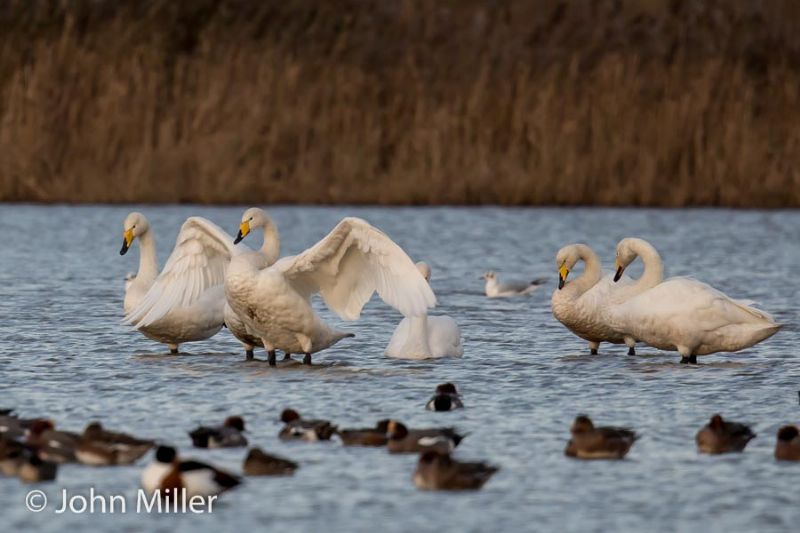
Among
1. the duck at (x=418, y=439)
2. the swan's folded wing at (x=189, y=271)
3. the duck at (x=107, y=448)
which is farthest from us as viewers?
the swan's folded wing at (x=189, y=271)

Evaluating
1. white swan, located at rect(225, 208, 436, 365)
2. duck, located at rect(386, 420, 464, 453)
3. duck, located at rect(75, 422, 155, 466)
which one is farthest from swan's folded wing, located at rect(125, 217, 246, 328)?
duck, located at rect(75, 422, 155, 466)

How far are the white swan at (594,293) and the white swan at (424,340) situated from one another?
2.48ft

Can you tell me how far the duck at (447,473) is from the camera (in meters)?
8.26

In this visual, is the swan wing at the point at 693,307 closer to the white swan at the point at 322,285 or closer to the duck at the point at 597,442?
the white swan at the point at 322,285

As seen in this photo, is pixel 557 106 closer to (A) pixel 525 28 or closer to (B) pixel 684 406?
(A) pixel 525 28

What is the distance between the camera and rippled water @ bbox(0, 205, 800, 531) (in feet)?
26.1

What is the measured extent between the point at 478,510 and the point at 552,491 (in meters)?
0.51

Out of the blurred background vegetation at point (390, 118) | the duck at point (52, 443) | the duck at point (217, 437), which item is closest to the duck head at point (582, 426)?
the duck at point (217, 437)

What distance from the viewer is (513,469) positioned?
Answer: 8875 millimetres

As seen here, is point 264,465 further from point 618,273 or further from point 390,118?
point 390,118

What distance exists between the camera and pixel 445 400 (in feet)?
34.0

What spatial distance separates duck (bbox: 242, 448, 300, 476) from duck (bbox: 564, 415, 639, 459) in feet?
4.81

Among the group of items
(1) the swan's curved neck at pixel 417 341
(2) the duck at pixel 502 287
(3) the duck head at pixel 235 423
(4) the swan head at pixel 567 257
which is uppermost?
(4) the swan head at pixel 567 257

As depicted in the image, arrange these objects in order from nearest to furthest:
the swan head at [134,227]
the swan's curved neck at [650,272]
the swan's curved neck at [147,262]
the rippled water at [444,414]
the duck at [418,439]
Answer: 1. the rippled water at [444,414]
2. the duck at [418,439]
3. the swan's curved neck at [650,272]
4. the swan's curved neck at [147,262]
5. the swan head at [134,227]
